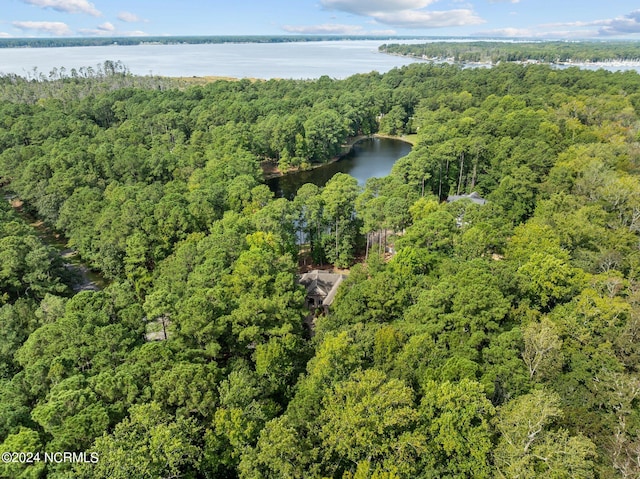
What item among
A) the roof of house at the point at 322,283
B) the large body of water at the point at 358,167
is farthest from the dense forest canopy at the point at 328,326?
the large body of water at the point at 358,167

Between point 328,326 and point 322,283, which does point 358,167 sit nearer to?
point 322,283

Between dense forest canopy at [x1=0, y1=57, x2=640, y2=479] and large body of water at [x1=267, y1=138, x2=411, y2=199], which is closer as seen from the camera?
dense forest canopy at [x1=0, y1=57, x2=640, y2=479]

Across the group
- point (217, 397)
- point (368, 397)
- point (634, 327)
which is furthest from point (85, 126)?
point (634, 327)

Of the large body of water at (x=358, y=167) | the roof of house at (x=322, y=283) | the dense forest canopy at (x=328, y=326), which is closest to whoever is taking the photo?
the dense forest canopy at (x=328, y=326)

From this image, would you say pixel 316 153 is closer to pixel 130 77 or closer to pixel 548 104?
pixel 548 104

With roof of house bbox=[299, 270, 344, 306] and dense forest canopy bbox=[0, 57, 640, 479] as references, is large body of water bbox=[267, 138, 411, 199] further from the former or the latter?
roof of house bbox=[299, 270, 344, 306]

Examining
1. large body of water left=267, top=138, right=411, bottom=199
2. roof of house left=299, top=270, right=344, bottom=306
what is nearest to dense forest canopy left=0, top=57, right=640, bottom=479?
roof of house left=299, top=270, right=344, bottom=306

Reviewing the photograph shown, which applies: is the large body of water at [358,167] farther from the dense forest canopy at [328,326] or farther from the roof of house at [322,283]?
the roof of house at [322,283]
